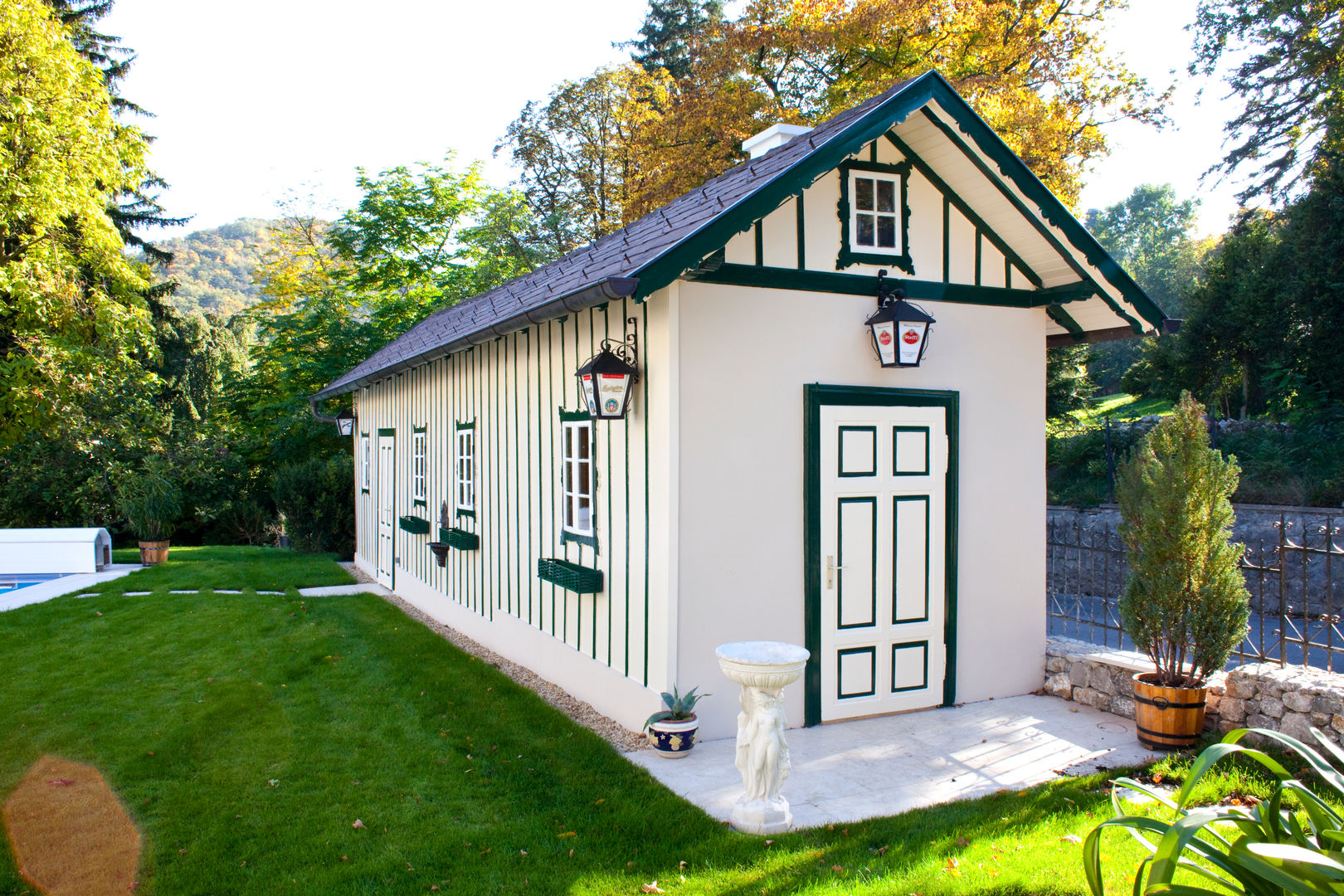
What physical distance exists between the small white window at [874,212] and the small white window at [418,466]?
6902 millimetres

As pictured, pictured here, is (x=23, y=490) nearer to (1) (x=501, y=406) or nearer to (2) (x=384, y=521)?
(2) (x=384, y=521)

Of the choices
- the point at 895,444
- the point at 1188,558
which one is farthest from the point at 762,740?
the point at 1188,558

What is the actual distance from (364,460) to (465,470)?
20.3 ft

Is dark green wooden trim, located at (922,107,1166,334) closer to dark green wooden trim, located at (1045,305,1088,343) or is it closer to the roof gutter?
dark green wooden trim, located at (1045,305,1088,343)

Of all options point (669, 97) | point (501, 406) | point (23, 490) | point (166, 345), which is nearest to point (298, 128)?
point (166, 345)

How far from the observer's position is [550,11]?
37.3 ft

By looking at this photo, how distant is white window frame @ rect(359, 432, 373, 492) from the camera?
14.7 meters

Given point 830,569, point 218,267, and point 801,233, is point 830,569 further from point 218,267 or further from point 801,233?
point 218,267

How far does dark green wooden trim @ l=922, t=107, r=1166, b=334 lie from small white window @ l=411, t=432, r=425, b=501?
7.71 metres

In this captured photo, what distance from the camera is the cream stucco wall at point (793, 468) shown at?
567 cm

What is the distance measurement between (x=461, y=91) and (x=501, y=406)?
27.5ft

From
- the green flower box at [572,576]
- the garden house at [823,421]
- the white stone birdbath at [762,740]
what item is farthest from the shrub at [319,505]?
the white stone birdbath at [762,740]

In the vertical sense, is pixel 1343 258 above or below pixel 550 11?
below

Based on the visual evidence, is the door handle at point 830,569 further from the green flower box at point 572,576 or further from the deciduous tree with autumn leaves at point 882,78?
the deciduous tree with autumn leaves at point 882,78
